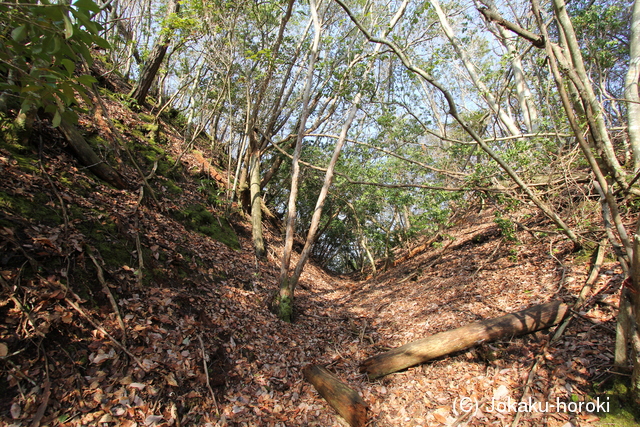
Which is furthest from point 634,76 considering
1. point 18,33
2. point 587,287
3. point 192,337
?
point 192,337

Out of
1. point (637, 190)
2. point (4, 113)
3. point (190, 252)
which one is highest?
point (637, 190)

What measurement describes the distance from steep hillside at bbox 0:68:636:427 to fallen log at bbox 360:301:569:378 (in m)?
0.15

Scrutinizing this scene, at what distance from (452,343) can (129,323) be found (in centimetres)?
449

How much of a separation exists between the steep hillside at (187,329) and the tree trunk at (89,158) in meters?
0.20

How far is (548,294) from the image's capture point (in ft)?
17.0

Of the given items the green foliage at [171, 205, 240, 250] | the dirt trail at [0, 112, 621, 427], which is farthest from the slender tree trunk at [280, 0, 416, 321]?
the green foliage at [171, 205, 240, 250]

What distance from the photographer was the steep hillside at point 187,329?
3.14m

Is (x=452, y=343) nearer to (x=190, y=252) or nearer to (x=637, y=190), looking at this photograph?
(x=637, y=190)

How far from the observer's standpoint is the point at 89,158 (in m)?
5.95

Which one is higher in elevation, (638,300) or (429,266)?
(429,266)

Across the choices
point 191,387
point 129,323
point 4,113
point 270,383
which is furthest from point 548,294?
point 4,113

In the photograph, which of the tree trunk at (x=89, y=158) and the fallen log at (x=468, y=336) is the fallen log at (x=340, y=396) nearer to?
the fallen log at (x=468, y=336)

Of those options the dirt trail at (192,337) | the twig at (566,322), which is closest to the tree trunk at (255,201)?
the dirt trail at (192,337)

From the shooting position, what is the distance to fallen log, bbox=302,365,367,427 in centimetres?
391
